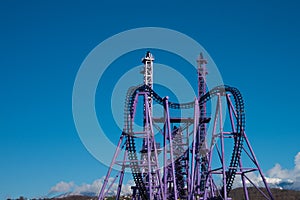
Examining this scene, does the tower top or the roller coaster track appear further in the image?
the tower top

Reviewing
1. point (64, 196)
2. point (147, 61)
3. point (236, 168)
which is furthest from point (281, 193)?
point (236, 168)

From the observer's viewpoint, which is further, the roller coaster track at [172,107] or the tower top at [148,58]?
the tower top at [148,58]

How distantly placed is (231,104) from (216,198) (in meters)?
6.69

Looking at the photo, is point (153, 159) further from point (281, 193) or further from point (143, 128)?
point (281, 193)

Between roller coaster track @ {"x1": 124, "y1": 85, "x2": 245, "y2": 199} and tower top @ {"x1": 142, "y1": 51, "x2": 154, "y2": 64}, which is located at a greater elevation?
tower top @ {"x1": 142, "y1": 51, "x2": 154, "y2": 64}

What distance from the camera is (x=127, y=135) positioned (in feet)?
119

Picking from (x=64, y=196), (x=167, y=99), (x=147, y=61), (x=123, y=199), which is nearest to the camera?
(x=167, y=99)

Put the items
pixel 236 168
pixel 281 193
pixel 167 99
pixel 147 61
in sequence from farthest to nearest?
pixel 281 193, pixel 147 61, pixel 167 99, pixel 236 168

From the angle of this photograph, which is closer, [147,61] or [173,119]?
[173,119]

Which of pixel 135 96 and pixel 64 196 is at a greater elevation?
pixel 64 196

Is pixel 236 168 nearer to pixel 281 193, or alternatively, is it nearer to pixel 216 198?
pixel 216 198

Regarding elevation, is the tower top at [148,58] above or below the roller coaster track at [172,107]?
above

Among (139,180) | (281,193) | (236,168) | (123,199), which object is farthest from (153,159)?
(281,193)

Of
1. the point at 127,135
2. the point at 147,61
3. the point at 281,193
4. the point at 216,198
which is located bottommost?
the point at 216,198
